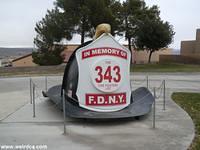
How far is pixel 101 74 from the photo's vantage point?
21.6ft

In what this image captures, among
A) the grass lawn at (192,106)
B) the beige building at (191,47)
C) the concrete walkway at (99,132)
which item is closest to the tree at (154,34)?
the beige building at (191,47)

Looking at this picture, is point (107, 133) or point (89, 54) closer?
point (107, 133)

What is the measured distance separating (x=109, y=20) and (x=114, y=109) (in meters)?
21.7

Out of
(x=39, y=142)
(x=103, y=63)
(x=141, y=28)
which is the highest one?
(x=141, y=28)

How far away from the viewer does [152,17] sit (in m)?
34.0

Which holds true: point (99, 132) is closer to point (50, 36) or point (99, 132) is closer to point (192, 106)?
point (192, 106)

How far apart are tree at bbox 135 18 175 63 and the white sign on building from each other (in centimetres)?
2325

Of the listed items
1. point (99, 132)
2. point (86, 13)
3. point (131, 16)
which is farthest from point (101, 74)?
point (131, 16)

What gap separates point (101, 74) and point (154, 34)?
23.8m

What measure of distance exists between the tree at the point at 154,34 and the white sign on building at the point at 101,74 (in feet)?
76.3

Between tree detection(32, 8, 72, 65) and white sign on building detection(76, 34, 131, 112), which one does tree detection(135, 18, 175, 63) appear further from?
white sign on building detection(76, 34, 131, 112)

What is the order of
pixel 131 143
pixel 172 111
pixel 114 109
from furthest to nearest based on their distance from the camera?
pixel 172 111
pixel 114 109
pixel 131 143

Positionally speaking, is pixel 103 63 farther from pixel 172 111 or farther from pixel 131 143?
pixel 172 111

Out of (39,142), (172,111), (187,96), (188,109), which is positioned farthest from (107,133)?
(187,96)
